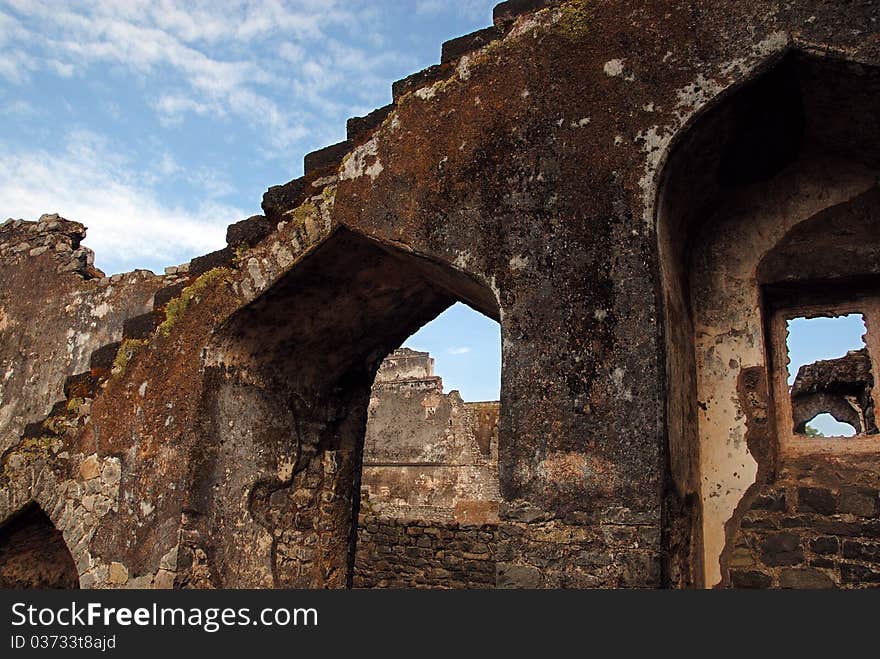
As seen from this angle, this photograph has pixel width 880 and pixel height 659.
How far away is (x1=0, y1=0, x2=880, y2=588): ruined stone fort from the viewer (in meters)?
3.57

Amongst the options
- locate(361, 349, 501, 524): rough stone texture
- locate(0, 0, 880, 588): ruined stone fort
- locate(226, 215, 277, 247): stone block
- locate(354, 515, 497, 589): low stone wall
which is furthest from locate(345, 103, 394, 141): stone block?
locate(361, 349, 501, 524): rough stone texture

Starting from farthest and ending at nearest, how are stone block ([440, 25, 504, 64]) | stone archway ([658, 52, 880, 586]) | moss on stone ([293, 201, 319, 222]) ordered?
moss on stone ([293, 201, 319, 222]), stone block ([440, 25, 504, 64]), stone archway ([658, 52, 880, 586])

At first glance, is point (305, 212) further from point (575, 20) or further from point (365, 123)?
point (575, 20)

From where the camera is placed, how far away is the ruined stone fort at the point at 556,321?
11.7 feet

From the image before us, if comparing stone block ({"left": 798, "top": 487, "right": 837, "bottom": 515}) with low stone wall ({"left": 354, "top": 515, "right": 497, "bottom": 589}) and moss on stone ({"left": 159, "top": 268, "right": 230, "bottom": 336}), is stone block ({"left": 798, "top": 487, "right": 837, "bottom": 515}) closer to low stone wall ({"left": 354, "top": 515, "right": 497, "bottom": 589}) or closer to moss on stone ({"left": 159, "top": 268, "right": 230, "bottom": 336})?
moss on stone ({"left": 159, "top": 268, "right": 230, "bottom": 336})

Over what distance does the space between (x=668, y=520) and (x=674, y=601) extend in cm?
47

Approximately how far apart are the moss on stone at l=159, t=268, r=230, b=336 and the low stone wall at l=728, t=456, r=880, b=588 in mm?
3586

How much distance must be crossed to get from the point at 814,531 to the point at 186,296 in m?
4.12

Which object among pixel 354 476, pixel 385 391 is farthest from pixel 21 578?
pixel 385 391

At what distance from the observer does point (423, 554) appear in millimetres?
8500

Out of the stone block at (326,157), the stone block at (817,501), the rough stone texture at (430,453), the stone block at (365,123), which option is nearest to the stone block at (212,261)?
the stone block at (326,157)

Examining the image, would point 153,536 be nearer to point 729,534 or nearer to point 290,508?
point 290,508

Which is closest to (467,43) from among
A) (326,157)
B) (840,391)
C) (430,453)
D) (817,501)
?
(326,157)

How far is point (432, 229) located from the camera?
13.9ft
